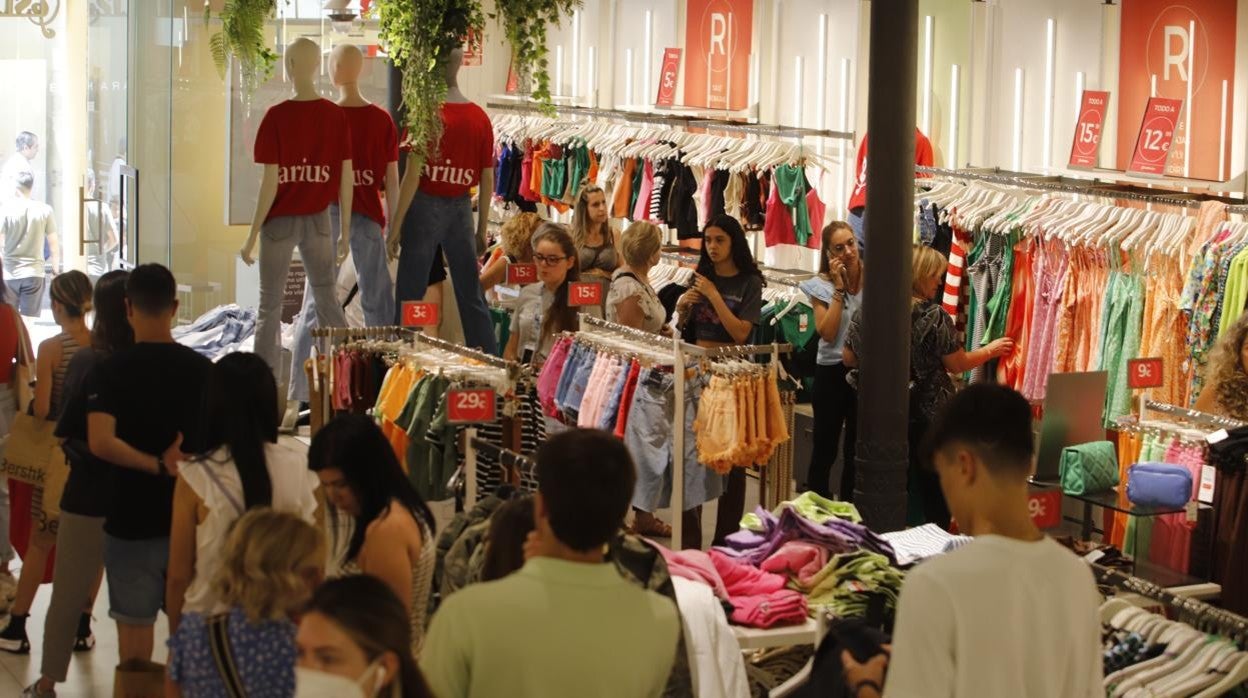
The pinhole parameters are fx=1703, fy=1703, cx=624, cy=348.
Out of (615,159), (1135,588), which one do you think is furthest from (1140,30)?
(1135,588)

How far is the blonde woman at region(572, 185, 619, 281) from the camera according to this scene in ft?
33.3

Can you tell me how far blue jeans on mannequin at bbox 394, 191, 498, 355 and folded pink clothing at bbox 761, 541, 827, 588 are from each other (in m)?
4.31

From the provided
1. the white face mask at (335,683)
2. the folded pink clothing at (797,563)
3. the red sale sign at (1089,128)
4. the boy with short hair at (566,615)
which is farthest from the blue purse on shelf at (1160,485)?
the white face mask at (335,683)

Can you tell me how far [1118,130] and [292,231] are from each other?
4.88m

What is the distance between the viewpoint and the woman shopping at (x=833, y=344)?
9.05 m

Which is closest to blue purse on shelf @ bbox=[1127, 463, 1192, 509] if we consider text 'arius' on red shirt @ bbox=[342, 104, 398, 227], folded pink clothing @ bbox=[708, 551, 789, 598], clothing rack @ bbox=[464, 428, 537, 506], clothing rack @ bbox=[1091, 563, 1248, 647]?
clothing rack @ bbox=[1091, 563, 1248, 647]

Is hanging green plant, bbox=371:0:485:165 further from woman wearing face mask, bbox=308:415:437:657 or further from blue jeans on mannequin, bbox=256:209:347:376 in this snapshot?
woman wearing face mask, bbox=308:415:437:657

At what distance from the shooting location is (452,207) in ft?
30.6

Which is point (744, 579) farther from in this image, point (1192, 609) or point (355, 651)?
point (355, 651)

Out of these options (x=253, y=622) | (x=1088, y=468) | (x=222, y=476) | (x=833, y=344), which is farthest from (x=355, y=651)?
(x=833, y=344)

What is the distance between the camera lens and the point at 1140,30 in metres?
9.80

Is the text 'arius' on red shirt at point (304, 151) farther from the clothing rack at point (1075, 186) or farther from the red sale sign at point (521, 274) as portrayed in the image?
the clothing rack at point (1075, 186)

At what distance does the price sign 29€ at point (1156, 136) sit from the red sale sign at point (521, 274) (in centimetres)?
341

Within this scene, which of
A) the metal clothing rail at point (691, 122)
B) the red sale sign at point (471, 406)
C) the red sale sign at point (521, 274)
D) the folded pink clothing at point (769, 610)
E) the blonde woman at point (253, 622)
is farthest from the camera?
the metal clothing rail at point (691, 122)
